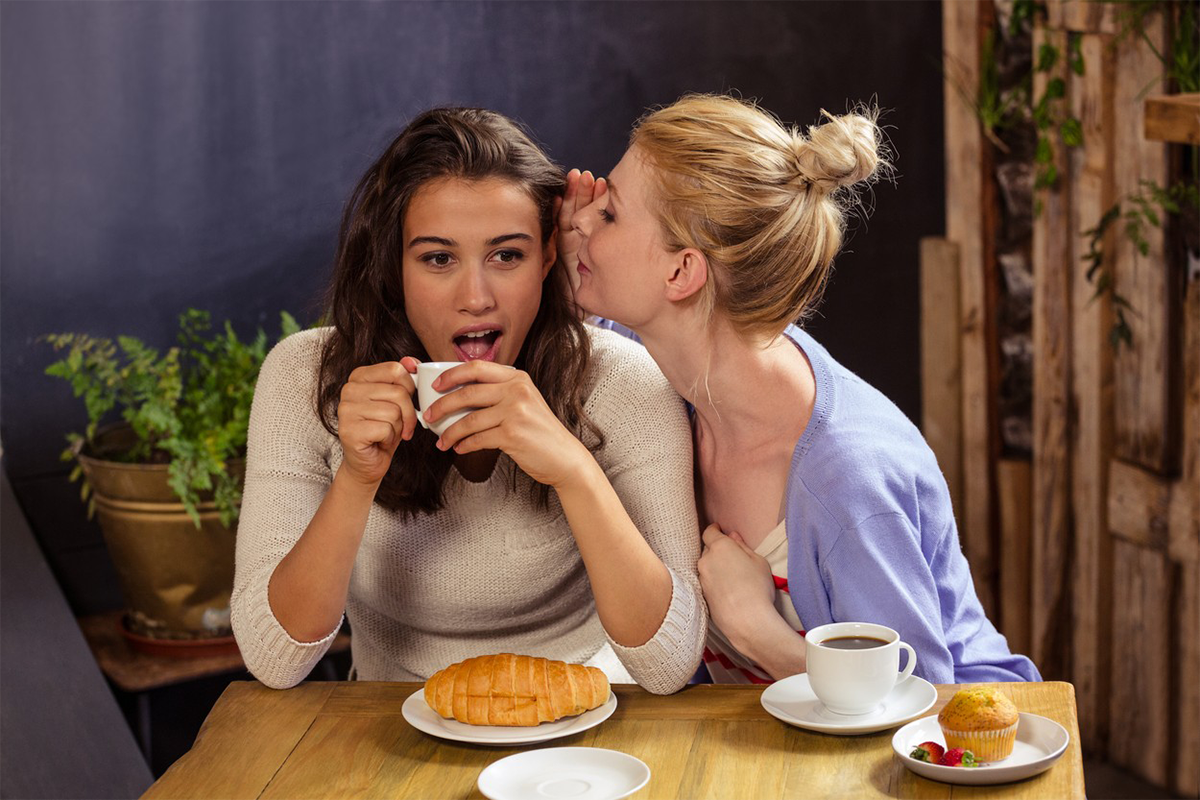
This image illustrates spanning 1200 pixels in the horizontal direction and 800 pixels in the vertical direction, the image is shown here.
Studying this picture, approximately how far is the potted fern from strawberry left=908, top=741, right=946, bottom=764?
1720 millimetres

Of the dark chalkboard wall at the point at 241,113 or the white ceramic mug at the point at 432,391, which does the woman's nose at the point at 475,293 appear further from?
the dark chalkboard wall at the point at 241,113

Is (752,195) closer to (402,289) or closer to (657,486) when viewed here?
(657,486)

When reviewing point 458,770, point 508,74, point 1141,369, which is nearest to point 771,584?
point 458,770

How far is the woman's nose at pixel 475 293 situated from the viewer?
186 cm

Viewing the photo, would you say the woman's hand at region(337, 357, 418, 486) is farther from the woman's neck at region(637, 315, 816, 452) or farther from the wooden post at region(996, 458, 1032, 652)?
the wooden post at region(996, 458, 1032, 652)

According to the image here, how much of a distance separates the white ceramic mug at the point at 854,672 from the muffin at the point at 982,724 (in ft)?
0.29

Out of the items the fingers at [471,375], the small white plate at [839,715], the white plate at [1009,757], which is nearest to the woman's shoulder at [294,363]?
the fingers at [471,375]

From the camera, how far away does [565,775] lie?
55.7 inches

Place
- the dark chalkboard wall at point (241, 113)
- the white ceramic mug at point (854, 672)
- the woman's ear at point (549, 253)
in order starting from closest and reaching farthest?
1. the white ceramic mug at point (854, 672)
2. the woman's ear at point (549, 253)
3. the dark chalkboard wall at point (241, 113)

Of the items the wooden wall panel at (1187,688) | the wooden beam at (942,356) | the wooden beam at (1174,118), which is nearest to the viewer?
the wooden beam at (1174,118)

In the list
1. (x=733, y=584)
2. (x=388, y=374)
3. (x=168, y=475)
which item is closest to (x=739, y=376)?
(x=733, y=584)

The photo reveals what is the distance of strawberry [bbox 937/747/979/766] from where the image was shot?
138cm

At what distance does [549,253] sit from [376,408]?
503 millimetres

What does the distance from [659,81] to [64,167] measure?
1.49 meters
